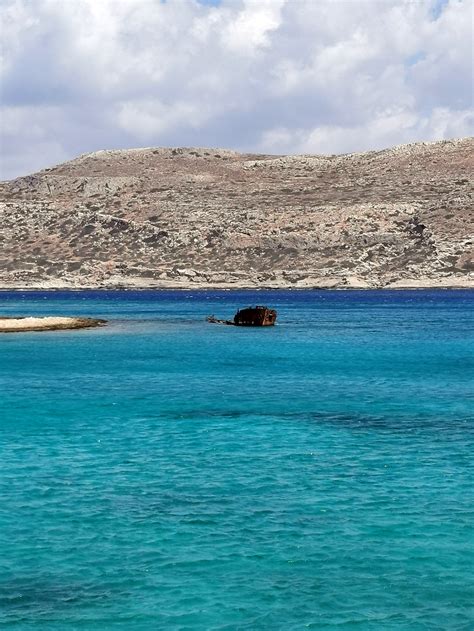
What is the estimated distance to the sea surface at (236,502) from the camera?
14617mm

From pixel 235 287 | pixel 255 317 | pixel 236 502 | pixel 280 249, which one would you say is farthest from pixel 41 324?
pixel 280 249

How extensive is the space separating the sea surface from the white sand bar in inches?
1323

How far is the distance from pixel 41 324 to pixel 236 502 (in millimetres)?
63304

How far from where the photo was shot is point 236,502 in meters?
20.1

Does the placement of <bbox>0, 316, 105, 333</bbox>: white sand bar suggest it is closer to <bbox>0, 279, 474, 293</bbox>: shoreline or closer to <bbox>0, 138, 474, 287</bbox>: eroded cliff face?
<bbox>0, 279, 474, 293</bbox>: shoreline

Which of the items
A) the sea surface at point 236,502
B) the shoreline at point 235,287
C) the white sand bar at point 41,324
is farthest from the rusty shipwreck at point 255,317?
the shoreline at point 235,287

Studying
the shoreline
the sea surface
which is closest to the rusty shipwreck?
the sea surface

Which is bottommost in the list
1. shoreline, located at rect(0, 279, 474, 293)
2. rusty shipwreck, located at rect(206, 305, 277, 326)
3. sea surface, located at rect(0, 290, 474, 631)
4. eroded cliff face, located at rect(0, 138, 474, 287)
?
sea surface, located at rect(0, 290, 474, 631)

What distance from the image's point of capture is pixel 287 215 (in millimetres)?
196625

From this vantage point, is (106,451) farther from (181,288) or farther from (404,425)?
(181,288)

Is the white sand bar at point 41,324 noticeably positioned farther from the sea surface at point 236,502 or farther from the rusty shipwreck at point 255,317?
the sea surface at point 236,502

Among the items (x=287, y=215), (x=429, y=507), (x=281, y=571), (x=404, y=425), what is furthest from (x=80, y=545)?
(x=287, y=215)

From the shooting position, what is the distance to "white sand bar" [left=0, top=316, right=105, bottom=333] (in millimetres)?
78438

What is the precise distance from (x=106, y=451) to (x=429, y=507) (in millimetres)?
9577
